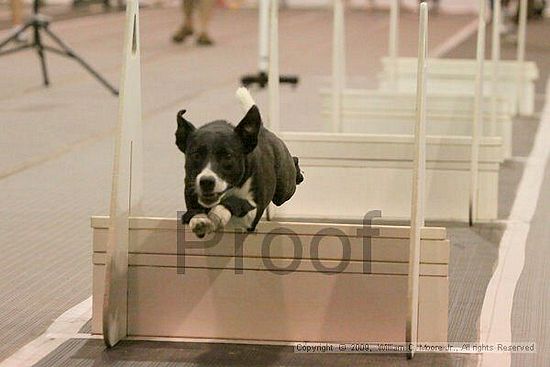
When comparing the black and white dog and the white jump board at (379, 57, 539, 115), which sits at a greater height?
the white jump board at (379, 57, 539, 115)

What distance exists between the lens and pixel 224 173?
3.02 m

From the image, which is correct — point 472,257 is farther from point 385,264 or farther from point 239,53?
point 239,53

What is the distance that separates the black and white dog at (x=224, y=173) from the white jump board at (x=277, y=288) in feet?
0.38

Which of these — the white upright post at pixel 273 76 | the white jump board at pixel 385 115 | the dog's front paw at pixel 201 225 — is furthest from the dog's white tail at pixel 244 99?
the white jump board at pixel 385 115

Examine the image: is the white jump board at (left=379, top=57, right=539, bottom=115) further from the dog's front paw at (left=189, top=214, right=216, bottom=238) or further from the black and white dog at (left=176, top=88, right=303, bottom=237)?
the dog's front paw at (left=189, top=214, right=216, bottom=238)

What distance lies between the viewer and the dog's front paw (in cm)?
306

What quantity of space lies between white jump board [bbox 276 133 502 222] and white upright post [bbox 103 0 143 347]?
1696 millimetres

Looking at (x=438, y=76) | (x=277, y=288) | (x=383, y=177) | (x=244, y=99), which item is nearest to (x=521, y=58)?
(x=438, y=76)

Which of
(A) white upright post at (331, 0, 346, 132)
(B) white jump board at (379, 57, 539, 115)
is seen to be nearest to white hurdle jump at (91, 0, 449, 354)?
(A) white upright post at (331, 0, 346, 132)

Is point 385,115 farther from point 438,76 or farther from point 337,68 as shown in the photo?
point 438,76

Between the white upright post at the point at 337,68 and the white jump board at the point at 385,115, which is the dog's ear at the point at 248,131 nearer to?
the white upright post at the point at 337,68

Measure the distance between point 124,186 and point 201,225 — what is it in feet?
0.98

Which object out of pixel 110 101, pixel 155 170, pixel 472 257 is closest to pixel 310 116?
pixel 110 101

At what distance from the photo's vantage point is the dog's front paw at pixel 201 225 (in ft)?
10.0
